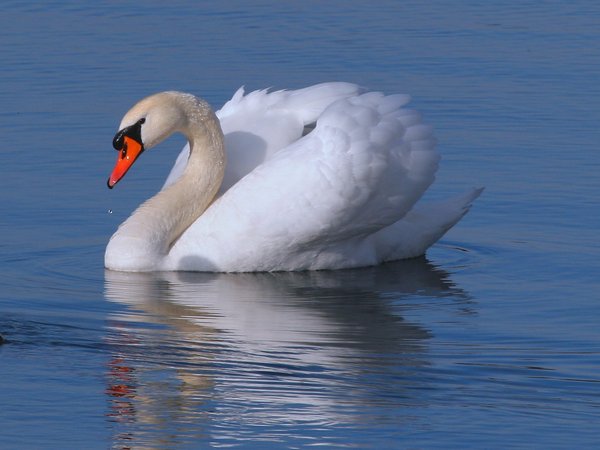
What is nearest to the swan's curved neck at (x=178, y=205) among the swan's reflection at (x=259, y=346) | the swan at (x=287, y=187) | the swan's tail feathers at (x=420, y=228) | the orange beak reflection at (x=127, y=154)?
the swan at (x=287, y=187)

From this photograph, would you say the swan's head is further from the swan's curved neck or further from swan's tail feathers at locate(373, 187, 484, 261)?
swan's tail feathers at locate(373, 187, 484, 261)

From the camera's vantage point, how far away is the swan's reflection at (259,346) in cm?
802

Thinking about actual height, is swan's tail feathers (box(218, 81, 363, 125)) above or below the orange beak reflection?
above

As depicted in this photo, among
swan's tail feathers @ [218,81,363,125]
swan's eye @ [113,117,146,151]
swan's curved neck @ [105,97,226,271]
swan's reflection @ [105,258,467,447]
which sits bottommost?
swan's reflection @ [105,258,467,447]

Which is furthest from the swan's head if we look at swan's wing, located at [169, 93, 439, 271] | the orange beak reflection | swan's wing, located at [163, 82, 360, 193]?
swan's wing, located at [169, 93, 439, 271]

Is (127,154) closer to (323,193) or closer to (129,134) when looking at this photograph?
(129,134)

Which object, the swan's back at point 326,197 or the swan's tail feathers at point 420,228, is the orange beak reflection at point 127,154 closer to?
the swan's back at point 326,197

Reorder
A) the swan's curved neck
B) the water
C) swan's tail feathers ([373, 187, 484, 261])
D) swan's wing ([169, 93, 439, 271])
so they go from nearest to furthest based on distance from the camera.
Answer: the water < swan's wing ([169, 93, 439, 271]) < the swan's curved neck < swan's tail feathers ([373, 187, 484, 261])

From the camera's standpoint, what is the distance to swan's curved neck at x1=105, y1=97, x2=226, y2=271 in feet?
37.5

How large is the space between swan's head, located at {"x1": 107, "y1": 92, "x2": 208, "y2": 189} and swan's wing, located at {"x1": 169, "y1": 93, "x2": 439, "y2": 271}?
64 cm

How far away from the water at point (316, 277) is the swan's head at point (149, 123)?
0.73 metres

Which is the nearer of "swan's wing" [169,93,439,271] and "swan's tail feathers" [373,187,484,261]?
"swan's wing" [169,93,439,271]

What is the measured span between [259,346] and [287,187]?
2018mm

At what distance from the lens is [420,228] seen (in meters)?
11.9
